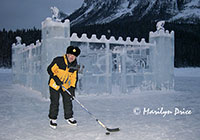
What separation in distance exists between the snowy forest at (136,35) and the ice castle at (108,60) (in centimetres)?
3894

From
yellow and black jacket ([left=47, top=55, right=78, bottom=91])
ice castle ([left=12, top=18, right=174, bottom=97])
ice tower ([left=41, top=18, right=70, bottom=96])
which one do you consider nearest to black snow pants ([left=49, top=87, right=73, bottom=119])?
yellow and black jacket ([left=47, top=55, right=78, bottom=91])

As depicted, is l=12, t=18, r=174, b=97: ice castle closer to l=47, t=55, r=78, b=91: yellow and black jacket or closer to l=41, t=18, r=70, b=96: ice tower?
l=41, t=18, r=70, b=96: ice tower

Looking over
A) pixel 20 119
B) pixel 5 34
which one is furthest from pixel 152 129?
pixel 5 34

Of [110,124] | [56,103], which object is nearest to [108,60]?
[110,124]

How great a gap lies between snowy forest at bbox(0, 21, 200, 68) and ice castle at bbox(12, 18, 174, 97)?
38.9 m

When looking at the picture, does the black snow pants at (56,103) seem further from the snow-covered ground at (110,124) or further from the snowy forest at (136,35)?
the snowy forest at (136,35)

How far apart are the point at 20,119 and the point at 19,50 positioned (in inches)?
316

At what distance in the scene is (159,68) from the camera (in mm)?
8781

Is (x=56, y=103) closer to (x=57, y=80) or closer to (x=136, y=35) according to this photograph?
(x=57, y=80)

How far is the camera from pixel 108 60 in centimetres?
780

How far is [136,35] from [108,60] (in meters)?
52.4

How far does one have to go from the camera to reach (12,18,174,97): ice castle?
279 inches

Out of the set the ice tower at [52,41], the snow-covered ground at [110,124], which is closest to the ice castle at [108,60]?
the ice tower at [52,41]

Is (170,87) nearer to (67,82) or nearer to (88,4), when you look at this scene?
(67,82)
